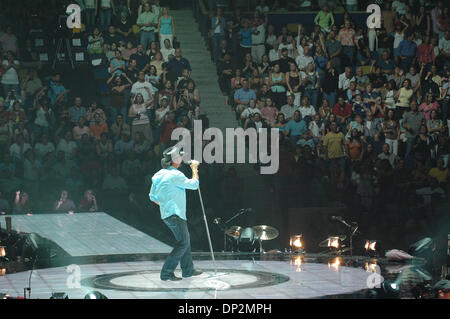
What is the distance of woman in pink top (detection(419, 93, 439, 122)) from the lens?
19.8 m

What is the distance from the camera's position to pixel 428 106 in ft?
65.2

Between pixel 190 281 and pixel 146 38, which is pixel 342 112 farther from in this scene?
pixel 190 281

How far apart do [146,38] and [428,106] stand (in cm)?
655

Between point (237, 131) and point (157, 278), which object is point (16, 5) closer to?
point (237, 131)

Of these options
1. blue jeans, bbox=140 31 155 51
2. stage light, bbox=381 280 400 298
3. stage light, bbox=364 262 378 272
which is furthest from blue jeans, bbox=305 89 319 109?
stage light, bbox=381 280 400 298

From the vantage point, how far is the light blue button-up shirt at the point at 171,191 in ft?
35.9

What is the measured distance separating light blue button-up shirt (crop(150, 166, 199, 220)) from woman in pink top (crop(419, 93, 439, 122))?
10.2m

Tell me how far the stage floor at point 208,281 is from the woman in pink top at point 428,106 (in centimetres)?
792

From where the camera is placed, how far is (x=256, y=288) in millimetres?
10641

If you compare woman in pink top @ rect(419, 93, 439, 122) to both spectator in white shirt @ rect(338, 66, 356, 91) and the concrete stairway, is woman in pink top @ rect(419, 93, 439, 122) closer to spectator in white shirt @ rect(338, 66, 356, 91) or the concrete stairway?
spectator in white shirt @ rect(338, 66, 356, 91)

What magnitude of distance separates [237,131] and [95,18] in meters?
4.90

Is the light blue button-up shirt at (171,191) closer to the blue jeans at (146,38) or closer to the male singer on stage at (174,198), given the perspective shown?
the male singer on stage at (174,198)

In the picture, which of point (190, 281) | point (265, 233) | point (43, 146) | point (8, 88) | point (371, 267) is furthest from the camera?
point (8, 88)

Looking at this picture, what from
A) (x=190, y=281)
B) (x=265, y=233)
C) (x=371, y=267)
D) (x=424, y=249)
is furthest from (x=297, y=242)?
(x=190, y=281)
